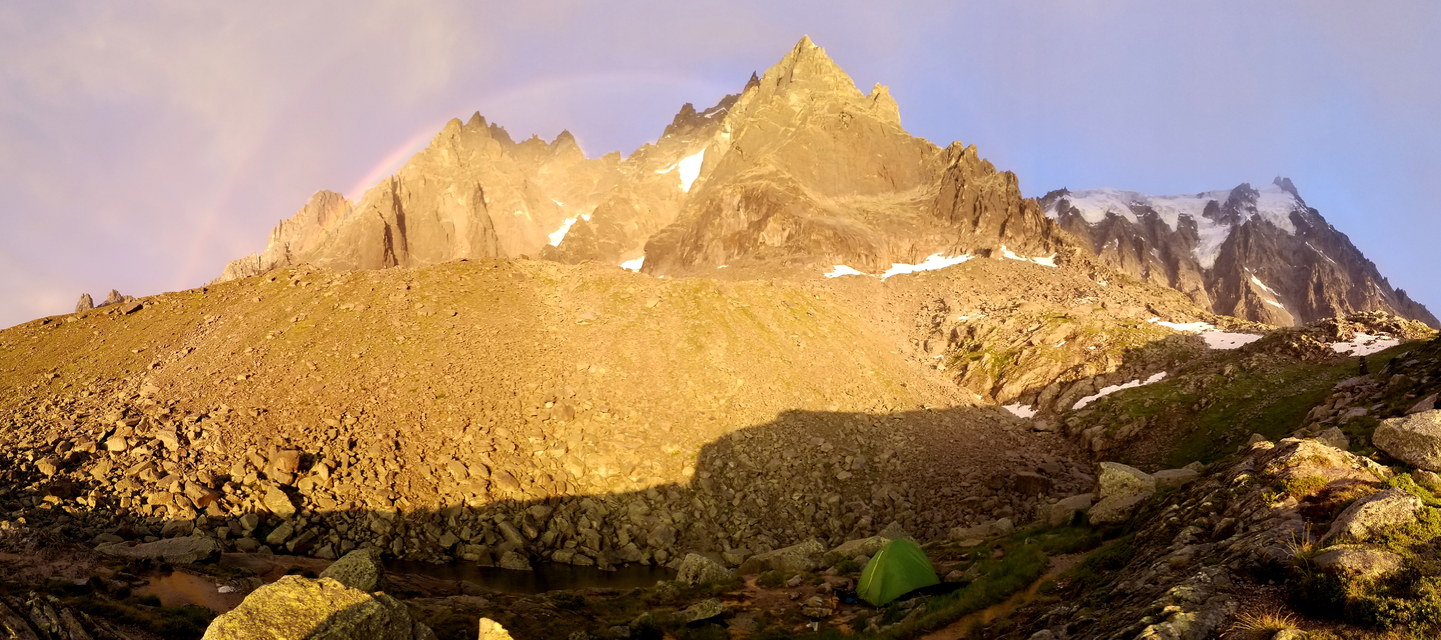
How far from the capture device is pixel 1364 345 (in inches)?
1881

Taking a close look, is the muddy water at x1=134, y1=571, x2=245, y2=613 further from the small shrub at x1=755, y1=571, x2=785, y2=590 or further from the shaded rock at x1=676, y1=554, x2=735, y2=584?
the small shrub at x1=755, y1=571, x2=785, y2=590

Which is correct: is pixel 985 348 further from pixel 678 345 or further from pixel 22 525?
pixel 22 525

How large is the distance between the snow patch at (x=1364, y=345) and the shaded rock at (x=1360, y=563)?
52471 millimetres

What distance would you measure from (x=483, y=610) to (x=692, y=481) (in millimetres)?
18715

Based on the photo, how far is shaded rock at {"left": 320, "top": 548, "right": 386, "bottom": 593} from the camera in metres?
19.5

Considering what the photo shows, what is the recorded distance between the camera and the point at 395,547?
29469 millimetres

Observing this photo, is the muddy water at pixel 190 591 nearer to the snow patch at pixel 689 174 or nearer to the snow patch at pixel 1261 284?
the snow patch at pixel 689 174

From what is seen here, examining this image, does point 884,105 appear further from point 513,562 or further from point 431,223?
point 513,562

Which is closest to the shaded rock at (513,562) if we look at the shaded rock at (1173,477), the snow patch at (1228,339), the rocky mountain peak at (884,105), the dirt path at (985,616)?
the dirt path at (985,616)

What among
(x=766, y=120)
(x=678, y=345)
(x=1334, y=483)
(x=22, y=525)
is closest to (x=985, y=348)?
(x=678, y=345)

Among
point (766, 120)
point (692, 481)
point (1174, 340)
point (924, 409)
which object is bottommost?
point (692, 481)

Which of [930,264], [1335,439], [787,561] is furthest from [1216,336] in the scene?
[787,561]

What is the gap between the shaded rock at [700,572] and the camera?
27.7 meters

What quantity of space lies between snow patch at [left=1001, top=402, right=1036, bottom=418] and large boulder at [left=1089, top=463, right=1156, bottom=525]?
122ft
